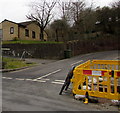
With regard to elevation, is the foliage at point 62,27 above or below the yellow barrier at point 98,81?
above

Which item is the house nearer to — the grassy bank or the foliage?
the foliage

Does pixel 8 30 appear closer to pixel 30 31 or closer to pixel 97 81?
pixel 30 31

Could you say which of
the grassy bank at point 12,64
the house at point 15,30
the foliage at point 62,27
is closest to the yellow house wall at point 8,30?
the house at point 15,30

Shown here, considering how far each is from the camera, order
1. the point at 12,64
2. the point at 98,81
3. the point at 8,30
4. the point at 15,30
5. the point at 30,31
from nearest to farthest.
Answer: the point at 98,81
the point at 12,64
the point at 15,30
the point at 8,30
the point at 30,31

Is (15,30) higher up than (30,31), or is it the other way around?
(30,31)

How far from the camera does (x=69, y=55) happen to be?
19.1 meters

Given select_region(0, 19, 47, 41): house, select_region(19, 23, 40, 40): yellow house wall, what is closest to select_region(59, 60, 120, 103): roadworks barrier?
select_region(0, 19, 47, 41): house

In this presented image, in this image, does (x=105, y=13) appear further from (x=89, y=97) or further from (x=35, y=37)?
(x=89, y=97)

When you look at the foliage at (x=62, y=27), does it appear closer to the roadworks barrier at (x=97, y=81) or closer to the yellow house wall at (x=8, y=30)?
the yellow house wall at (x=8, y=30)

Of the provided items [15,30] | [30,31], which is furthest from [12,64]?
[30,31]

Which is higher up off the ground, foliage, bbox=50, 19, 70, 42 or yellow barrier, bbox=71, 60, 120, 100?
foliage, bbox=50, 19, 70, 42

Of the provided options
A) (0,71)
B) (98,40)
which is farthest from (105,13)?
(0,71)

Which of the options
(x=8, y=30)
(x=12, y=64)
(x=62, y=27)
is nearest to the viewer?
(x=12, y=64)

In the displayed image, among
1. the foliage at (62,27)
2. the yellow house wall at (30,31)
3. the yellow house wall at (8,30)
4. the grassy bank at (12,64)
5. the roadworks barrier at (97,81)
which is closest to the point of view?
the roadworks barrier at (97,81)
